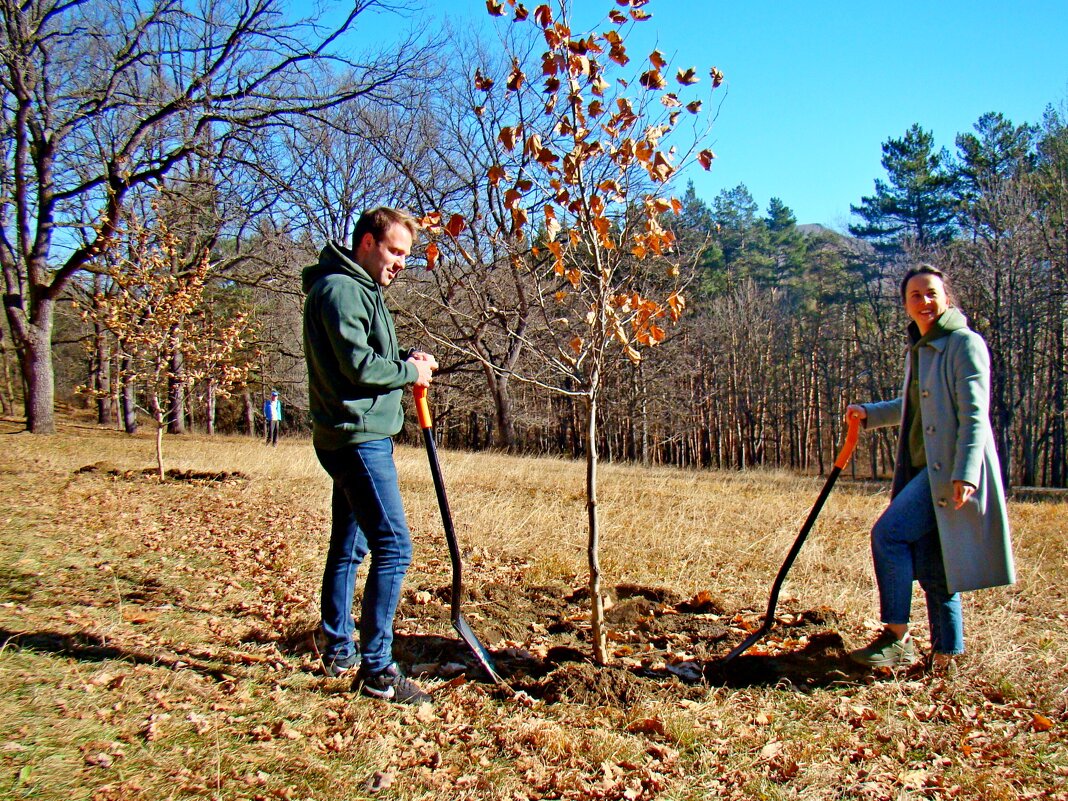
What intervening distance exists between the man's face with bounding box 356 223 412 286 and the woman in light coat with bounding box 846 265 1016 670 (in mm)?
2455

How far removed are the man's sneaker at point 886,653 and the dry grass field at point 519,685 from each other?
77mm

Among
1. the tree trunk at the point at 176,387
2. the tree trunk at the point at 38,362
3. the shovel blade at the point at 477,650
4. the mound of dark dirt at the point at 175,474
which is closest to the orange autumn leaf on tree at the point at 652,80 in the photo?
the shovel blade at the point at 477,650

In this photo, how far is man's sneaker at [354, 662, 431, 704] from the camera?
3170 mm

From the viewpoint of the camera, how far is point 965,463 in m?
3.23

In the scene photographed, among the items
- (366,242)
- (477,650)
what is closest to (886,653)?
(477,650)

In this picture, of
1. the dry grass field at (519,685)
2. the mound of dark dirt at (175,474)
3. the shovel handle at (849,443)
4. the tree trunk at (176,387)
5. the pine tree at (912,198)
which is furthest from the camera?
the pine tree at (912,198)

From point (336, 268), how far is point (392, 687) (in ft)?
6.14

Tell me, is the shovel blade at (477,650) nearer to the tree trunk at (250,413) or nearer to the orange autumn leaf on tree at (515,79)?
the orange autumn leaf on tree at (515,79)

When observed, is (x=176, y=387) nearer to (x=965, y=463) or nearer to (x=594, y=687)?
(x=594, y=687)

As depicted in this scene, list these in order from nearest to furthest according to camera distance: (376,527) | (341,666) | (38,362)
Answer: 1. (376,527)
2. (341,666)
3. (38,362)

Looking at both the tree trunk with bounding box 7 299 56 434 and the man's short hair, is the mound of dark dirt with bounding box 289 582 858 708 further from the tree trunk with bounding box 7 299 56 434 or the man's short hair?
the tree trunk with bounding box 7 299 56 434

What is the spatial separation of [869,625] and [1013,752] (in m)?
1.39

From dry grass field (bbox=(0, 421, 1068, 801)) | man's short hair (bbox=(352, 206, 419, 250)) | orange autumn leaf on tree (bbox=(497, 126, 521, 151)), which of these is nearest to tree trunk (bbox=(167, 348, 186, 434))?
dry grass field (bbox=(0, 421, 1068, 801))

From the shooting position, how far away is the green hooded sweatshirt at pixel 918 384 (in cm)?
347
